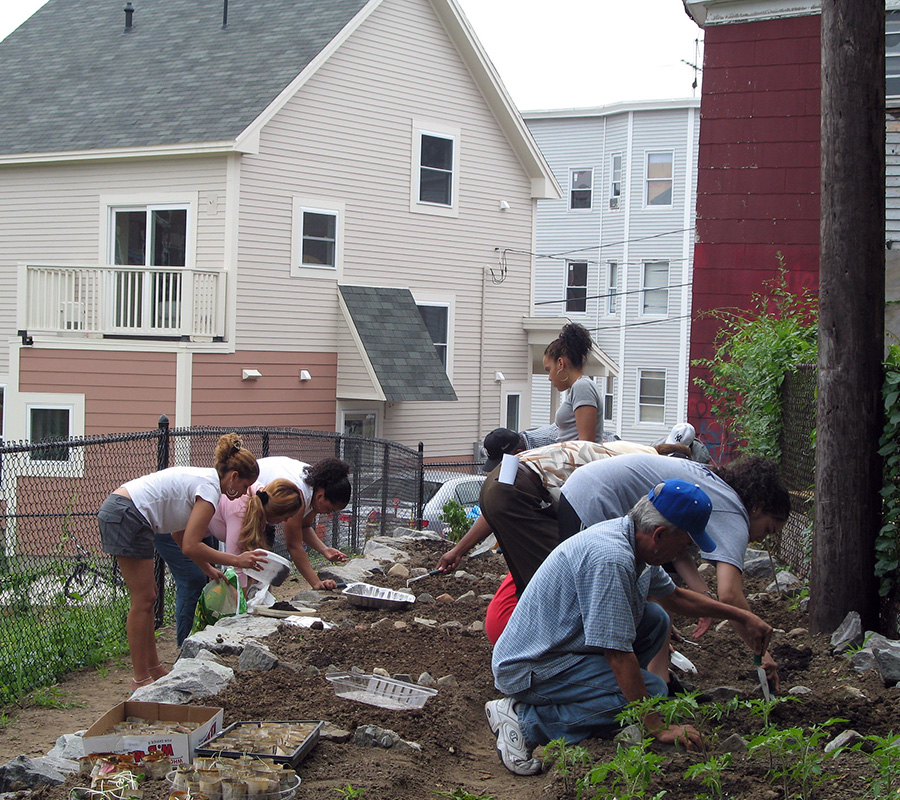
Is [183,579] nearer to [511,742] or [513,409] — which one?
[511,742]

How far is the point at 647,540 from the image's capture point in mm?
3693

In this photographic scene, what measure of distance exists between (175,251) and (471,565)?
10.1 m

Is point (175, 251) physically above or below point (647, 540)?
above

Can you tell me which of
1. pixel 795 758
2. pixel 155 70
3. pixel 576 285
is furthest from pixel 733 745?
pixel 576 285

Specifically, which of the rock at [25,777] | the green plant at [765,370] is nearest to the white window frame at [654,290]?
the green plant at [765,370]

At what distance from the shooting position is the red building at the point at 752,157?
1236cm

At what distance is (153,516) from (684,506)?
10.4 ft

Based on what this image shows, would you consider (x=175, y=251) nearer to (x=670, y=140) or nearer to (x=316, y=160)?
(x=316, y=160)

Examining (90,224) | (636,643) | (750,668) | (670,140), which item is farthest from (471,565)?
(670,140)

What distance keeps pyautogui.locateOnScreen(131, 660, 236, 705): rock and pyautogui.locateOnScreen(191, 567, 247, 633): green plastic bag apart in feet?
3.73

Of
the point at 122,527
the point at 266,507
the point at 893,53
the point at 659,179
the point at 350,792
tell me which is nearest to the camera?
the point at 350,792

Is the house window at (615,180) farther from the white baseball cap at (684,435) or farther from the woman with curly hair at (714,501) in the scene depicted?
the woman with curly hair at (714,501)

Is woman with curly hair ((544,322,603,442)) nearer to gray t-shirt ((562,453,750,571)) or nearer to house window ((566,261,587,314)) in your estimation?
gray t-shirt ((562,453,750,571))

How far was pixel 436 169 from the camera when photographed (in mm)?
19438
